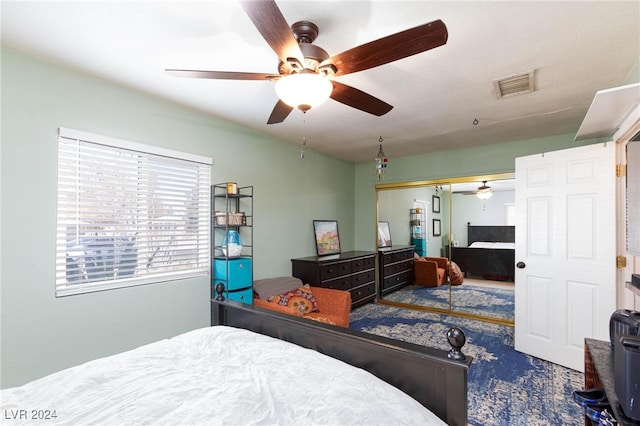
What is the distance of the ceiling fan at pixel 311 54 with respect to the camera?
1.25 meters

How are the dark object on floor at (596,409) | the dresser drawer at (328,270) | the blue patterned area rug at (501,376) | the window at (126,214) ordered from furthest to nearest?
the dresser drawer at (328,270)
the window at (126,214)
the blue patterned area rug at (501,376)
the dark object on floor at (596,409)

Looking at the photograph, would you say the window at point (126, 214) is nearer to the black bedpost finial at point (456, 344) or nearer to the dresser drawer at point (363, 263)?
the dresser drawer at point (363, 263)

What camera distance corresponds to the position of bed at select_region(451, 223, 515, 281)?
165 inches

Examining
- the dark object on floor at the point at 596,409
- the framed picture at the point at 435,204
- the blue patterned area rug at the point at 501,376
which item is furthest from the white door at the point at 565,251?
the dark object on floor at the point at 596,409

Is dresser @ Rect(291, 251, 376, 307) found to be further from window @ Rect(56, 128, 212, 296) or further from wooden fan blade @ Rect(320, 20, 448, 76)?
wooden fan blade @ Rect(320, 20, 448, 76)

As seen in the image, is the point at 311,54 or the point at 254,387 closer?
the point at 254,387

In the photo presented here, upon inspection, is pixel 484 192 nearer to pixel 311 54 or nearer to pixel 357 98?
pixel 357 98

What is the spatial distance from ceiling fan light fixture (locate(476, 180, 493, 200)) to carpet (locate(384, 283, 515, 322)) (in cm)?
135

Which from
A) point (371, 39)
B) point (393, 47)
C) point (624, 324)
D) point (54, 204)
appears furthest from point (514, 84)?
point (54, 204)

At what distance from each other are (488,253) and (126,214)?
4597 millimetres

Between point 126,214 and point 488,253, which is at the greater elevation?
point 126,214

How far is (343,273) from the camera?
4.37 meters

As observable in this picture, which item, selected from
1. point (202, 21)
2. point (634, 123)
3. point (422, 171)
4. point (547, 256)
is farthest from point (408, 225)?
point (202, 21)

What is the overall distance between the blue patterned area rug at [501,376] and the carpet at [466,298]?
0.22 metres
